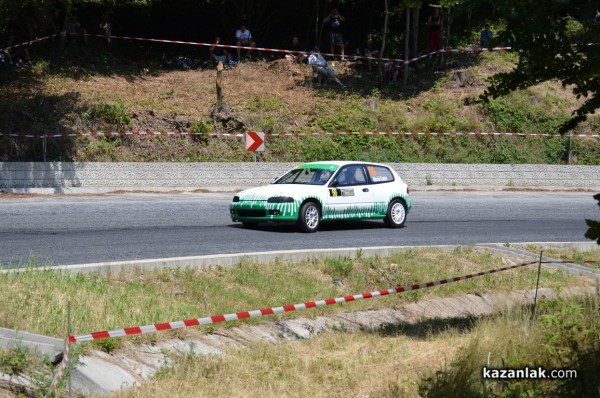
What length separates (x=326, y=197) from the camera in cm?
1802

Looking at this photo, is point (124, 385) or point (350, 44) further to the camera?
point (350, 44)

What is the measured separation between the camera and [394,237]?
58.5ft

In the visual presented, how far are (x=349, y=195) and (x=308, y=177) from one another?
0.90 meters

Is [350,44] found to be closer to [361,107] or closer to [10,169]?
[361,107]

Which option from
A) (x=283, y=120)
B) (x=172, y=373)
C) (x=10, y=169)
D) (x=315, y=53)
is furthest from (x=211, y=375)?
(x=315, y=53)

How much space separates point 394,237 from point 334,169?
193 centimetres

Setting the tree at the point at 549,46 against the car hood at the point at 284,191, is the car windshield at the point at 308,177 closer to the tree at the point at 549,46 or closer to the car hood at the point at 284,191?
the car hood at the point at 284,191

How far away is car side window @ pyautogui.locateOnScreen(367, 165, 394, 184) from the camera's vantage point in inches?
750

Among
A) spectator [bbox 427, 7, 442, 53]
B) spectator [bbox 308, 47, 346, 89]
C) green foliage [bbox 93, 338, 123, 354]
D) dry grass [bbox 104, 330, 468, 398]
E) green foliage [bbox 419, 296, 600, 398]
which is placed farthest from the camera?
spectator [bbox 427, 7, 442, 53]

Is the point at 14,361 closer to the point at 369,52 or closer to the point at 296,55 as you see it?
the point at 369,52

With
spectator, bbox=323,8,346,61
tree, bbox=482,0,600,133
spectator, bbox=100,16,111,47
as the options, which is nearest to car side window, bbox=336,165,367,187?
tree, bbox=482,0,600,133

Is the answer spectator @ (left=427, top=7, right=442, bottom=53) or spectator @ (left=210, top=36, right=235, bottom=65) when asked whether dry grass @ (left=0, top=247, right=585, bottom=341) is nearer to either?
spectator @ (left=427, top=7, right=442, bottom=53)

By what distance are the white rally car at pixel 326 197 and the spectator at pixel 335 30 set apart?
1513 cm

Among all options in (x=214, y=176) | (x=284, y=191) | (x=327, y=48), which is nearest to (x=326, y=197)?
(x=284, y=191)
